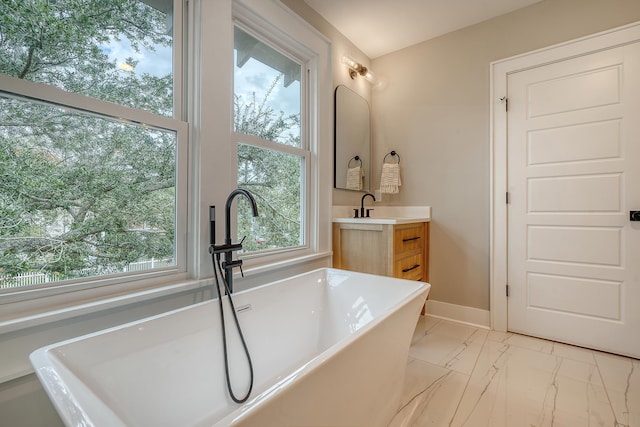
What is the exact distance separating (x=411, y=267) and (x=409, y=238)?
0.26 metres

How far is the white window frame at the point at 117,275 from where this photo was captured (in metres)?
1.03

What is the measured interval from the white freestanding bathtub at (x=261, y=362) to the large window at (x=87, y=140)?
431mm

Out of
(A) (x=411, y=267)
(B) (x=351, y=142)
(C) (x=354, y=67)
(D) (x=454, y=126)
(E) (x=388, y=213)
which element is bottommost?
(A) (x=411, y=267)

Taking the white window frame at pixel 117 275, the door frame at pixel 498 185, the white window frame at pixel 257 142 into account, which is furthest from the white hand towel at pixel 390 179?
the white window frame at pixel 117 275

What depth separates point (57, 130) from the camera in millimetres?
1128

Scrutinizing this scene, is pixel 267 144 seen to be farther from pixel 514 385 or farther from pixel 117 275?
pixel 514 385

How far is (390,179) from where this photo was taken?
2.81 metres

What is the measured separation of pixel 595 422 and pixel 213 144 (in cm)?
234

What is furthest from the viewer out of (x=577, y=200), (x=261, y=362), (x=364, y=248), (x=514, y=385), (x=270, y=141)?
(x=364, y=248)

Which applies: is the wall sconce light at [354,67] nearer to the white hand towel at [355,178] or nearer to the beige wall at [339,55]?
the beige wall at [339,55]

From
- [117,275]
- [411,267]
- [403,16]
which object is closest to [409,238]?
[411,267]

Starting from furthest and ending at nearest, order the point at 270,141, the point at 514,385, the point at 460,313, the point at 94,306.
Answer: the point at 460,313, the point at 270,141, the point at 514,385, the point at 94,306

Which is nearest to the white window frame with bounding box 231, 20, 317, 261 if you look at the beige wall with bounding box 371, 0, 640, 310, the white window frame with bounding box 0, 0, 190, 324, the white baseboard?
the white window frame with bounding box 0, 0, 190, 324

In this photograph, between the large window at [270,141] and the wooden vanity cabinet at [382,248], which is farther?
the wooden vanity cabinet at [382,248]
